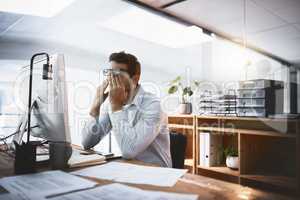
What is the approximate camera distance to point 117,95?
1.57m

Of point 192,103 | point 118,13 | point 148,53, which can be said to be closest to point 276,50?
point 192,103

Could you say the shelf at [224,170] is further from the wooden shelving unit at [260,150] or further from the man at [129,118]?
the man at [129,118]

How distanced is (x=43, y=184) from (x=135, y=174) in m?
0.33

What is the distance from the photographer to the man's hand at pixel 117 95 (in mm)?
1565

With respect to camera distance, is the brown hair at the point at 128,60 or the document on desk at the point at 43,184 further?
the brown hair at the point at 128,60

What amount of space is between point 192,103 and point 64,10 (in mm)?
1998

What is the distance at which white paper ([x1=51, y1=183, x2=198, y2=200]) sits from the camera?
2.26ft

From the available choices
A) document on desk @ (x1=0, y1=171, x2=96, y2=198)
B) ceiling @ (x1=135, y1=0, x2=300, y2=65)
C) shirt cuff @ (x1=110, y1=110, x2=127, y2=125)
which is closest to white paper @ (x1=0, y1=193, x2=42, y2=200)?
document on desk @ (x1=0, y1=171, x2=96, y2=198)

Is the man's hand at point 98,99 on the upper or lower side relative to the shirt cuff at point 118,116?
upper

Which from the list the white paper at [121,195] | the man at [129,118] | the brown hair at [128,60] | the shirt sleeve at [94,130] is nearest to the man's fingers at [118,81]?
the man at [129,118]

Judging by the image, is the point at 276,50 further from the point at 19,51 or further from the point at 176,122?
the point at 19,51

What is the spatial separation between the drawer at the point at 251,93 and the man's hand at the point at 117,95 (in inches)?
55.1

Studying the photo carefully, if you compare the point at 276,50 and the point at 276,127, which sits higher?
the point at 276,50

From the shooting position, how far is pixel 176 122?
3.29m
